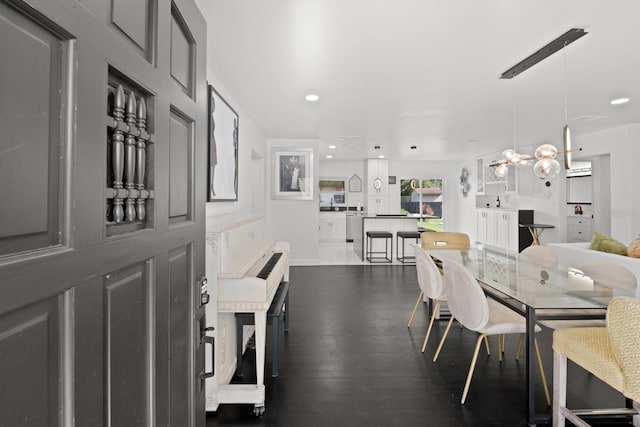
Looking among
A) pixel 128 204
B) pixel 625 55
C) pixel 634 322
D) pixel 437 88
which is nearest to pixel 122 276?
pixel 128 204

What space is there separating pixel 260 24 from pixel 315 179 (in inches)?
169

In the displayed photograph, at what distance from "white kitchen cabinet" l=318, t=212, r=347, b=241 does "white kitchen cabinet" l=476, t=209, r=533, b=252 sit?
158 inches

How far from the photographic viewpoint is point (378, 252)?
7.62m

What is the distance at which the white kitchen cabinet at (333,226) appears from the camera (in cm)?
1080

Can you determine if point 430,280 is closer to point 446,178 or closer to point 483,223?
point 483,223

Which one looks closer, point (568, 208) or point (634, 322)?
point (634, 322)

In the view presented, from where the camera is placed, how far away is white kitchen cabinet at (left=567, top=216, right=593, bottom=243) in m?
A: 7.24

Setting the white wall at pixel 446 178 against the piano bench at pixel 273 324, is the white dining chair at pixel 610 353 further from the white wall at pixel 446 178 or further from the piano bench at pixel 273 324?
the white wall at pixel 446 178

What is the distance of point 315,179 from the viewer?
257 inches

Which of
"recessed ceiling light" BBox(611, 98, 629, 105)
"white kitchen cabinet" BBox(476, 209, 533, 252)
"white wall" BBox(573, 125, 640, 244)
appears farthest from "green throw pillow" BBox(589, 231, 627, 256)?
"white kitchen cabinet" BBox(476, 209, 533, 252)

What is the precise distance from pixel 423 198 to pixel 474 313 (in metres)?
9.53

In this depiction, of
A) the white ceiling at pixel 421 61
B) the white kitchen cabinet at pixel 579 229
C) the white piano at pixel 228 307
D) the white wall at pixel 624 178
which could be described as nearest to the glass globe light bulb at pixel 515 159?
the white ceiling at pixel 421 61

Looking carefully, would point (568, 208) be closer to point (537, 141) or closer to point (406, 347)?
point (537, 141)

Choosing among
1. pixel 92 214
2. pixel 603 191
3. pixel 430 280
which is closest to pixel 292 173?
pixel 430 280
